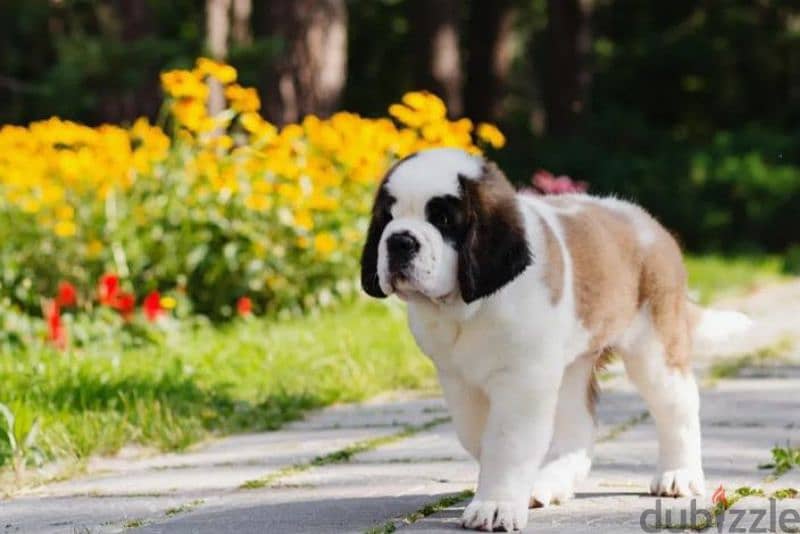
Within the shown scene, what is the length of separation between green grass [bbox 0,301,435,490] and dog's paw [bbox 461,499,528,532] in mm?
1957

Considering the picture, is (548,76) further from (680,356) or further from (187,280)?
(680,356)

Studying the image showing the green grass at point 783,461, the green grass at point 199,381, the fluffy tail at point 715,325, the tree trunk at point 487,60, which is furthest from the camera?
the tree trunk at point 487,60

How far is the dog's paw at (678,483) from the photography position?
4.71 m

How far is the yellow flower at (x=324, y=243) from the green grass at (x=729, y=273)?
10.6 ft

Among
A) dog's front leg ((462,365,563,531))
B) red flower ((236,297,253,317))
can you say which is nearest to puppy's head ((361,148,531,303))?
dog's front leg ((462,365,563,531))

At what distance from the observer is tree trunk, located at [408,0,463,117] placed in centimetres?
2062

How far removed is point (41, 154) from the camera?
32.8ft

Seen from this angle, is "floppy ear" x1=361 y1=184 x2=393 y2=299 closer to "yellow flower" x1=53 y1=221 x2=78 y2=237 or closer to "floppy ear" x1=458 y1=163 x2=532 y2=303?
"floppy ear" x1=458 y1=163 x2=532 y2=303

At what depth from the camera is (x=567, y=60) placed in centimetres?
2244

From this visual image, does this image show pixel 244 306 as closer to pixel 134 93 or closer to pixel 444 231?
pixel 444 231

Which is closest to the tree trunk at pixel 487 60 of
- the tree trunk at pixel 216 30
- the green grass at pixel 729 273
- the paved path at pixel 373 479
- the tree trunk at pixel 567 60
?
the tree trunk at pixel 567 60

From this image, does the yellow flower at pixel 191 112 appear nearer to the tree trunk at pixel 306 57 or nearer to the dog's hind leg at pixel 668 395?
the tree trunk at pixel 306 57

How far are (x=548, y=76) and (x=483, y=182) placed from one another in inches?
739

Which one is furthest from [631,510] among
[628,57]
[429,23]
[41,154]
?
[628,57]
